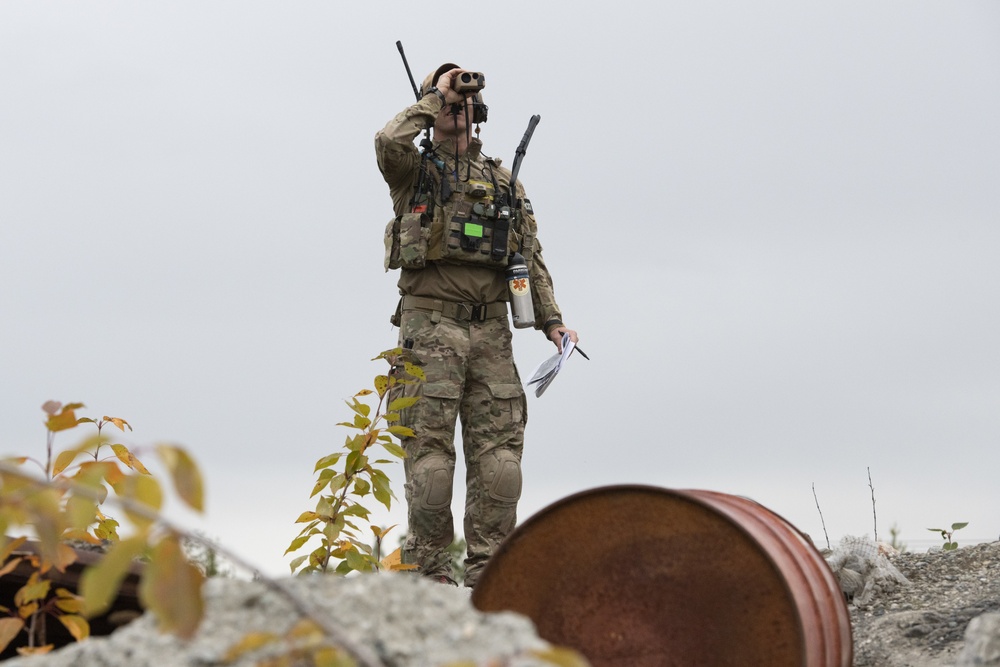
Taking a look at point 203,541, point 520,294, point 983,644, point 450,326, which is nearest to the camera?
point 203,541

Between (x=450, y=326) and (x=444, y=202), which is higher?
(x=444, y=202)

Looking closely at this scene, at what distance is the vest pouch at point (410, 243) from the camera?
5867mm

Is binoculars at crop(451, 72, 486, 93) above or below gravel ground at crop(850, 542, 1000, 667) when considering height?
above

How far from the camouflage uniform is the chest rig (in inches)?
0.8

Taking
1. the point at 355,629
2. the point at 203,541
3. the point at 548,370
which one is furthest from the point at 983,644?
the point at 548,370

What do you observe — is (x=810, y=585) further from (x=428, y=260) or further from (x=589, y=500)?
(x=428, y=260)

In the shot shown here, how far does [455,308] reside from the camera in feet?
19.6

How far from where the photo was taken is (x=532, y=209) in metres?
6.44

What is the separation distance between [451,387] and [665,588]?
264 cm

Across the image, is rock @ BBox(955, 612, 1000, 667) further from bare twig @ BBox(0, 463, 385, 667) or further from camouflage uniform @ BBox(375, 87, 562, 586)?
camouflage uniform @ BBox(375, 87, 562, 586)

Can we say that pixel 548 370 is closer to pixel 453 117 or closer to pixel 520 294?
pixel 520 294

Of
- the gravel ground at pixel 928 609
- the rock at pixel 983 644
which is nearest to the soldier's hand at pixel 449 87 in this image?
the gravel ground at pixel 928 609

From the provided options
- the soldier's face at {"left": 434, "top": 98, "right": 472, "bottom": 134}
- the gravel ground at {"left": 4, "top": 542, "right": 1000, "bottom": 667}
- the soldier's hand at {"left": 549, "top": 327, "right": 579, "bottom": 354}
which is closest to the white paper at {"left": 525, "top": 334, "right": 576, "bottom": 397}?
the soldier's hand at {"left": 549, "top": 327, "right": 579, "bottom": 354}

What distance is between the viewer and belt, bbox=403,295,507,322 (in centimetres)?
596
